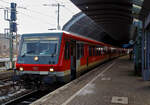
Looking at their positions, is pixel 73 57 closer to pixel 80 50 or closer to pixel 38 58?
pixel 80 50

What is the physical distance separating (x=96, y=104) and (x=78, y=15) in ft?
109

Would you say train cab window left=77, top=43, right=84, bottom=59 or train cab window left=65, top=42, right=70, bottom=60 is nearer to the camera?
train cab window left=65, top=42, right=70, bottom=60

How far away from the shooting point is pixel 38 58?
893 centimetres

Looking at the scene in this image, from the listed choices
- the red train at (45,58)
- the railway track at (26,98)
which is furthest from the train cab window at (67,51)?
the railway track at (26,98)

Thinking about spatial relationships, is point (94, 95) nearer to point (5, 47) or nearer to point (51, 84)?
point (51, 84)

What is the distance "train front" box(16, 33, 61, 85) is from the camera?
855 cm

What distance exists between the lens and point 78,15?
38.0 metres

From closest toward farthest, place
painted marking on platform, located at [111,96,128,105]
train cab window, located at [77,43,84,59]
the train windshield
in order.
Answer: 1. painted marking on platform, located at [111,96,128,105]
2. the train windshield
3. train cab window, located at [77,43,84,59]

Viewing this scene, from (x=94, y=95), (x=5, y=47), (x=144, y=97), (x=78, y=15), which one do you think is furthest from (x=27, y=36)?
(x=5, y=47)

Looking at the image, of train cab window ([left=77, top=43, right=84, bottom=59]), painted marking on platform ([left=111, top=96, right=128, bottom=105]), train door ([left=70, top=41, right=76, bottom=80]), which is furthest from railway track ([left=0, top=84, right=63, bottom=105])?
train cab window ([left=77, top=43, right=84, bottom=59])

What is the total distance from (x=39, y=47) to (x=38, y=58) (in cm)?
60

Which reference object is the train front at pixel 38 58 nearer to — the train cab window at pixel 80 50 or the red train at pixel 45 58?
the red train at pixel 45 58

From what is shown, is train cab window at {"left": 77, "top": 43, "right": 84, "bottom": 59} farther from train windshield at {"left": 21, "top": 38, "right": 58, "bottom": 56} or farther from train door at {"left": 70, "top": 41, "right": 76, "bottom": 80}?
train windshield at {"left": 21, "top": 38, "right": 58, "bottom": 56}

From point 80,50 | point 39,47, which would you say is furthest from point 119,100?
point 80,50
